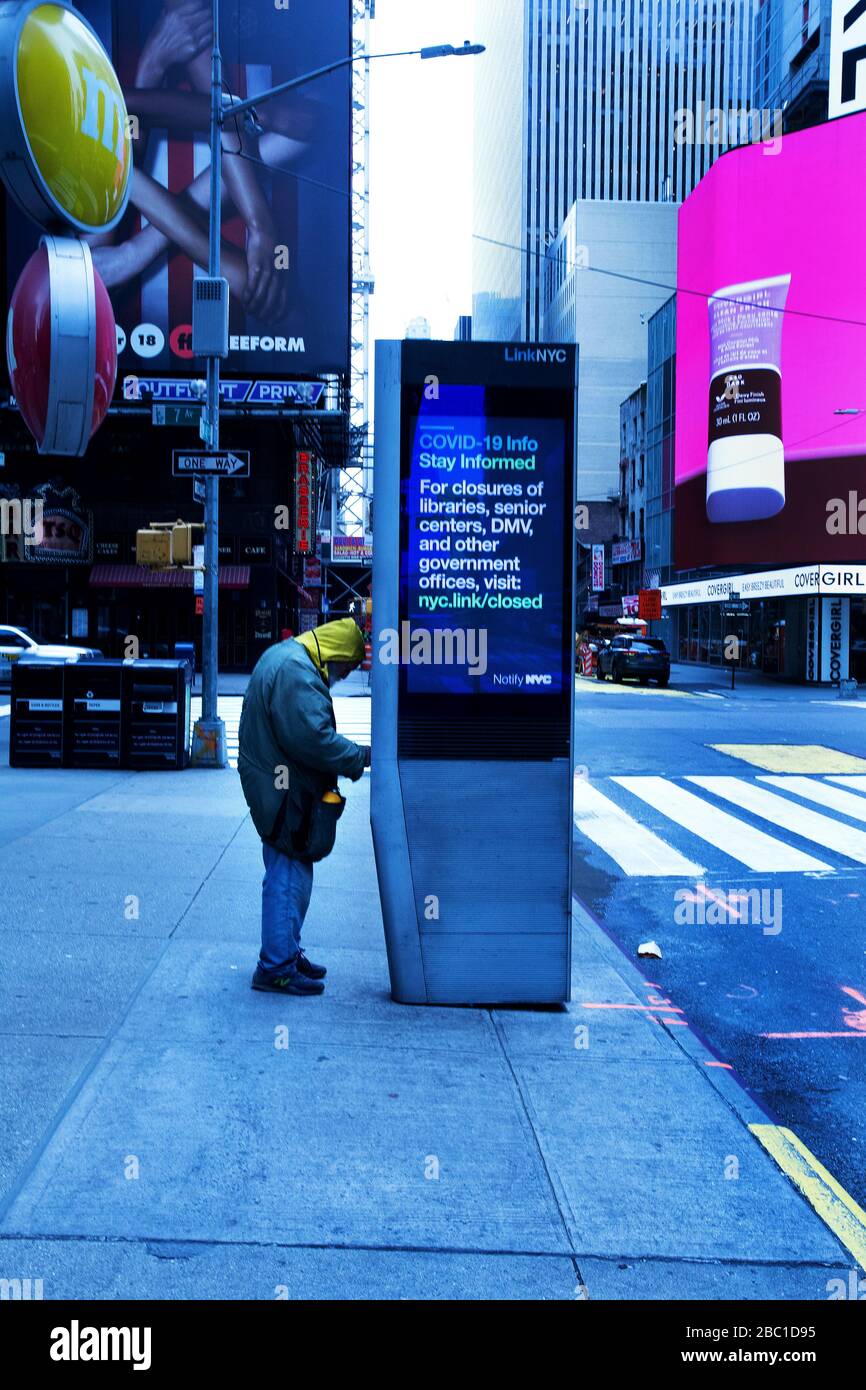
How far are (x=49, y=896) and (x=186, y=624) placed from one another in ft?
107

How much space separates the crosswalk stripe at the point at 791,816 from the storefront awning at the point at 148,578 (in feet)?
84.8

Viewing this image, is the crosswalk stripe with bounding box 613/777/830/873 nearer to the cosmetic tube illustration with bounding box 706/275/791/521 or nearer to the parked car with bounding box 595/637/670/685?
the parked car with bounding box 595/637/670/685

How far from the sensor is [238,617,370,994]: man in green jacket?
541 cm

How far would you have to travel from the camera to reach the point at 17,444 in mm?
39500

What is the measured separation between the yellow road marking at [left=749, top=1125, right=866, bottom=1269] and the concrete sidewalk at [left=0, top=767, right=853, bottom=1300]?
0.06 meters

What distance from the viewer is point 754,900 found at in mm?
8305

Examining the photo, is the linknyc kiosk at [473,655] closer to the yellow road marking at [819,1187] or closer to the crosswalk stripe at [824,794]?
the yellow road marking at [819,1187]

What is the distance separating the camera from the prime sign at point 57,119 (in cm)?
574

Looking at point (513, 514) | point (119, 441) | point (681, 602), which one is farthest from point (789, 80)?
point (513, 514)

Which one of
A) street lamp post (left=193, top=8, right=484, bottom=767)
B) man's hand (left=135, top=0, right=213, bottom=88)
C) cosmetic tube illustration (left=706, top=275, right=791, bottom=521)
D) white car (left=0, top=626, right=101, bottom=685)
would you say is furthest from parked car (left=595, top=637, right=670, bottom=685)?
street lamp post (left=193, top=8, right=484, bottom=767)

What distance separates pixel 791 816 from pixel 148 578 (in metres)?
29.6

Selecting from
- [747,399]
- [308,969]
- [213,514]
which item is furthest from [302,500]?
[308,969]
